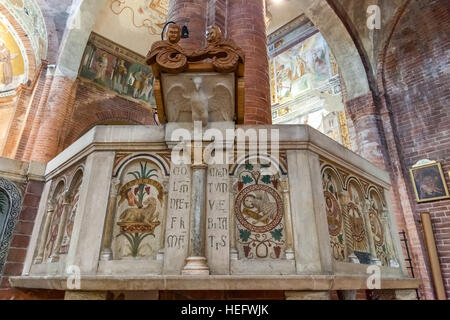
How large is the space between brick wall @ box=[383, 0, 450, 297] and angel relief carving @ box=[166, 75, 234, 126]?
178 inches

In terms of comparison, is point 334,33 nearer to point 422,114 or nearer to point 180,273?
point 422,114

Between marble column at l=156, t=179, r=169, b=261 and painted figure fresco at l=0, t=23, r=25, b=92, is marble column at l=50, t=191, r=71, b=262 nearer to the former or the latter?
marble column at l=156, t=179, r=169, b=261

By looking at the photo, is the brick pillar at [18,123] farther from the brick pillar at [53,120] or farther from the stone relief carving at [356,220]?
the stone relief carving at [356,220]

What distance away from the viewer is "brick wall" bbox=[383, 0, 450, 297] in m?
5.20

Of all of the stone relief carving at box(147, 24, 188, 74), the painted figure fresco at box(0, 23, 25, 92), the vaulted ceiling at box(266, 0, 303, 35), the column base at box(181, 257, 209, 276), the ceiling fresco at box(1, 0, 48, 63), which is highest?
the vaulted ceiling at box(266, 0, 303, 35)

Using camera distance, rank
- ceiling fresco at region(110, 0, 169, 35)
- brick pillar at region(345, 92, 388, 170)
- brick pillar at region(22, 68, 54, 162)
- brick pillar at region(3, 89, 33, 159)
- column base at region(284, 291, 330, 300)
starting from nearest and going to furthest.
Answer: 1. column base at region(284, 291, 330, 300)
2. brick pillar at region(345, 92, 388, 170)
3. brick pillar at region(22, 68, 54, 162)
4. brick pillar at region(3, 89, 33, 159)
5. ceiling fresco at region(110, 0, 169, 35)

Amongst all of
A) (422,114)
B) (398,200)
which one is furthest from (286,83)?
(398,200)

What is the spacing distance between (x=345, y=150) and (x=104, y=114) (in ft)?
29.2

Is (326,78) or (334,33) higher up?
(326,78)

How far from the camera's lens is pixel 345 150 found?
8.31ft

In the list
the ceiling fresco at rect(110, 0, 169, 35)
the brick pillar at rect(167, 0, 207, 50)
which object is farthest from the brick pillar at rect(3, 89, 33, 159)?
the brick pillar at rect(167, 0, 207, 50)

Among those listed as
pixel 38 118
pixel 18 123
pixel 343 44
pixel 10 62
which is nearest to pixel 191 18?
pixel 343 44

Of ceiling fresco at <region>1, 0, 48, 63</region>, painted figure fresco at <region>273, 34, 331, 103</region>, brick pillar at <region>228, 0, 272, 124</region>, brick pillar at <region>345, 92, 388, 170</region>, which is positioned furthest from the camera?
painted figure fresco at <region>273, 34, 331, 103</region>

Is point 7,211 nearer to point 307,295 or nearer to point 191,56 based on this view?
point 191,56
